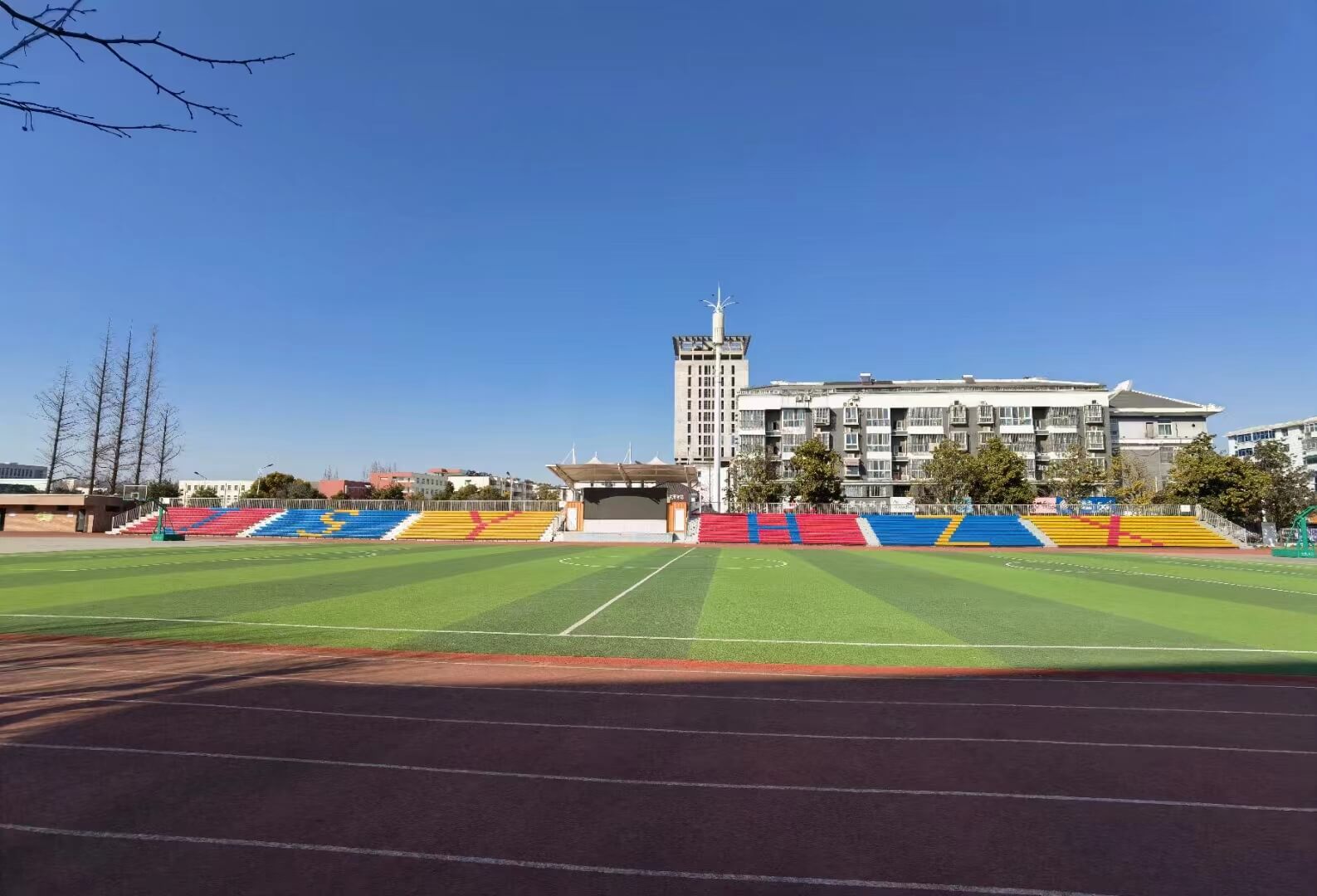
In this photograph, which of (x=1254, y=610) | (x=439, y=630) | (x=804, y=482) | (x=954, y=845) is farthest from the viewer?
(x=804, y=482)

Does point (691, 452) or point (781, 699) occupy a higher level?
point (691, 452)

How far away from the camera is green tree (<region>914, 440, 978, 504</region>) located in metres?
61.8

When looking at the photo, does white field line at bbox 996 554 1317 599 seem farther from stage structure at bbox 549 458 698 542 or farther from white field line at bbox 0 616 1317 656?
stage structure at bbox 549 458 698 542

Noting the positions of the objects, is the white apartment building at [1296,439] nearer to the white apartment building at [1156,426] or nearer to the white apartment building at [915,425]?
the white apartment building at [1156,426]

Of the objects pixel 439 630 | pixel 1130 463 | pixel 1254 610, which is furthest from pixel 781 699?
pixel 1130 463

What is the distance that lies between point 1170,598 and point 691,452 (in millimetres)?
135081

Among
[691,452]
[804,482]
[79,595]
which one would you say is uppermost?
[691,452]

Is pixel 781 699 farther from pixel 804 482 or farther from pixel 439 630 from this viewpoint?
pixel 804 482

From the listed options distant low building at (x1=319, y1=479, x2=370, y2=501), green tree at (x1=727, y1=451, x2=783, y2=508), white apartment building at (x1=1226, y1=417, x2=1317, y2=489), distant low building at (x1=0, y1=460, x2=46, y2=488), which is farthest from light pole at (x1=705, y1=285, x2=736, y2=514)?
distant low building at (x1=0, y1=460, x2=46, y2=488)

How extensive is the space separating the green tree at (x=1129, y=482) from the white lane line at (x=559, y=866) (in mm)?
68169

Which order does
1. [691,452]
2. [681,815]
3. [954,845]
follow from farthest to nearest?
[691,452] < [681,815] < [954,845]

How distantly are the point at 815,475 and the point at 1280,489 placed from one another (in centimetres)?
4622

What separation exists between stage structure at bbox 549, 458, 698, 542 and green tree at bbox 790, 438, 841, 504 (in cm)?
1323

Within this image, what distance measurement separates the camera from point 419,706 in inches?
297
